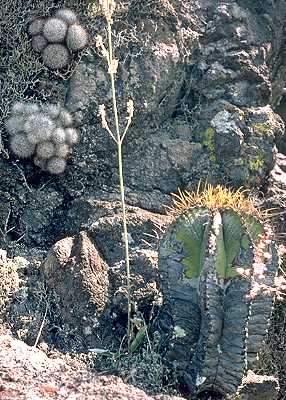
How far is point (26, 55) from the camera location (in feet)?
13.5

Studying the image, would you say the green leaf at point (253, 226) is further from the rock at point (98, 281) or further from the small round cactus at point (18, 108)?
the small round cactus at point (18, 108)

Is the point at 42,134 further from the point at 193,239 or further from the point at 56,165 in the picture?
the point at 193,239

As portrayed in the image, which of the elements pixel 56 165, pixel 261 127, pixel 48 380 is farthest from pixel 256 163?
pixel 48 380

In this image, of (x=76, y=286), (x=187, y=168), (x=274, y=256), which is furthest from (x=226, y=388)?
(x=187, y=168)

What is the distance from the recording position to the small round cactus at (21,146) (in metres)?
3.94

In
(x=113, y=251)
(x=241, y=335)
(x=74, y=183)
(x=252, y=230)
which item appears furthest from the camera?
(x=74, y=183)

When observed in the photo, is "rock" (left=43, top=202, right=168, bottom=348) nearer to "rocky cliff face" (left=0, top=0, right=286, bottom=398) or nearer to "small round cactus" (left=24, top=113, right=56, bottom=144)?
"rocky cliff face" (left=0, top=0, right=286, bottom=398)

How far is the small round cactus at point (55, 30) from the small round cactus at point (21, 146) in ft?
1.97

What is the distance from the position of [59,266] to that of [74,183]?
2.58 ft

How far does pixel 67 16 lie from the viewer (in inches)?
162

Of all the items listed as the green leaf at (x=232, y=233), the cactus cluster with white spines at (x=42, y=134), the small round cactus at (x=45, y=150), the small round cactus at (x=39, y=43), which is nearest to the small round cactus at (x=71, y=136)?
the cactus cluster with white spines at (x=42, y=134)

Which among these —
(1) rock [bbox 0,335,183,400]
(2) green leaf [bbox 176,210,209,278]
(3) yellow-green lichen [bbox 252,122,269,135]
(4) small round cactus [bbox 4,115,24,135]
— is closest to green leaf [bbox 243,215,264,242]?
(2) green leaf [bbox 176,210,209,278]

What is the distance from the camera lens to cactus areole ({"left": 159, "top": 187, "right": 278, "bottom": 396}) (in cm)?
303

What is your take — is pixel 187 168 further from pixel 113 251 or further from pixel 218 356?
pixel 218 356
